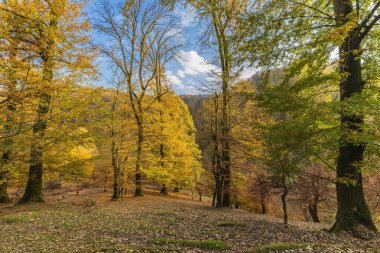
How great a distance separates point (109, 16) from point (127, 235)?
684 inches

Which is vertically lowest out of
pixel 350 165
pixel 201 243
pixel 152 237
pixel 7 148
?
pixel 152 237

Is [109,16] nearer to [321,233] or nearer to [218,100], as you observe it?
[218,100]

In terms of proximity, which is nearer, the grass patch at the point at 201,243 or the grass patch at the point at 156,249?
the grass patch at the point at 156,249

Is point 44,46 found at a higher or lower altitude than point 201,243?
higher

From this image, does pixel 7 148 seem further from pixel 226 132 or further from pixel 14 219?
pixel 226 132

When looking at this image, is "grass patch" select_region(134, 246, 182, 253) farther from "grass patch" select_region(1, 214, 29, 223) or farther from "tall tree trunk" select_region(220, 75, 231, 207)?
"tall tree trunk" select_region(220, 75, 231, 207)

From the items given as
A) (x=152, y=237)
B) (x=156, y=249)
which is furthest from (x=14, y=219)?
(x=156, y=249)

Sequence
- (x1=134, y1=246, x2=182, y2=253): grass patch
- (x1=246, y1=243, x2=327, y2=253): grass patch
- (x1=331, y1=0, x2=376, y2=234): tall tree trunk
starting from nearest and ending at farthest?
(x1=246, y1=243, x2=327, y2=253): grass patch → (x1=134, y1=246, x2=182, y2=253): grass patch → (x1=331, y1=0, x2=376, y2=234): tall tree trunk

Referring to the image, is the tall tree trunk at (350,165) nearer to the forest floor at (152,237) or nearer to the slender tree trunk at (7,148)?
the forest floor at (152,237)

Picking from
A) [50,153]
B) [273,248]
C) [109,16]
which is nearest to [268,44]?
[273,248]

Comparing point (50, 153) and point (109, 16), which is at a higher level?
point (109, 16)

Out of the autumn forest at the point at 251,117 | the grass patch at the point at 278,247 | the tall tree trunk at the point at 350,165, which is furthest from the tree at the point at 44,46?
the tall tree trunk at the point at 350,165

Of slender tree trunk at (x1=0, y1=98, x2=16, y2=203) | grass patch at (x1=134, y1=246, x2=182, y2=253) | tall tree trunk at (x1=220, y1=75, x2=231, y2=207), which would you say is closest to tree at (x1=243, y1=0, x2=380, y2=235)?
grass patch at (x1=134, y1=246, x2=182, y2=253)

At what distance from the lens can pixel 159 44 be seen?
21547mm
